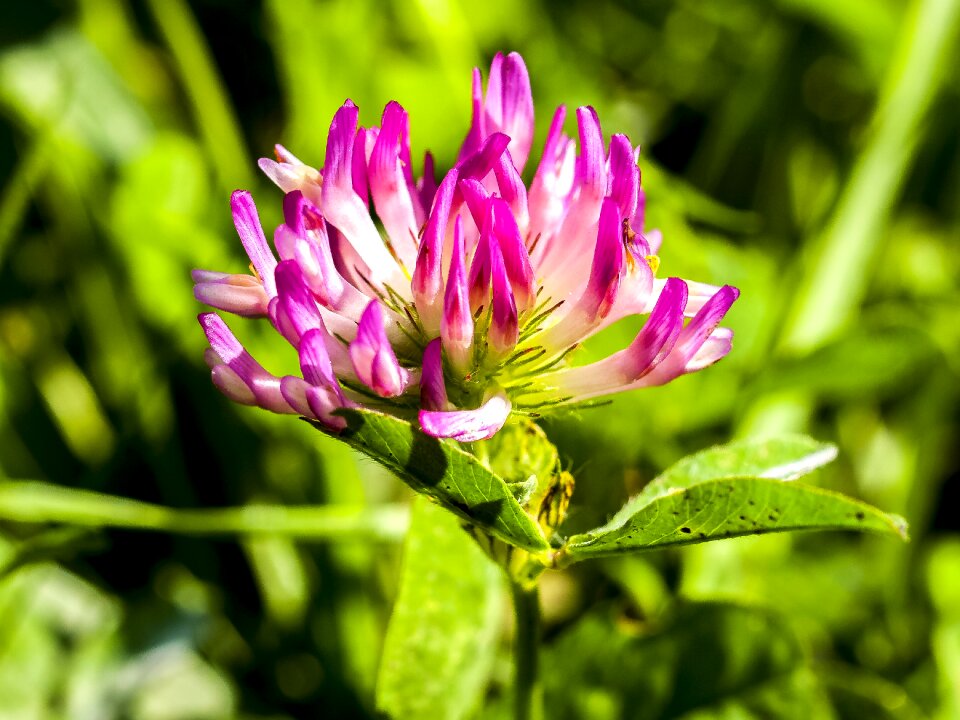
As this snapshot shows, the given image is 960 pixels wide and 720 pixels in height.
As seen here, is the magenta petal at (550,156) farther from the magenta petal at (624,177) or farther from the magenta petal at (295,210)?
the magenta petal at (295,210)

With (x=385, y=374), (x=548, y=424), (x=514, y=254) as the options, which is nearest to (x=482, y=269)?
(x=514, y=254)

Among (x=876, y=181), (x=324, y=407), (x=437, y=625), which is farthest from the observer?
(x=876, y=181)

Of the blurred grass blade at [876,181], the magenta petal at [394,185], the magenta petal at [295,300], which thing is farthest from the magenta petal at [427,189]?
the blurred grass blade at [876,181]

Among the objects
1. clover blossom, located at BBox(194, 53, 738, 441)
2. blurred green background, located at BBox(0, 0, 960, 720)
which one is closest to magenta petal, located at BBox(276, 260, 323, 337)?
clover blossom, located at BBox(194, 53, 738, 441)

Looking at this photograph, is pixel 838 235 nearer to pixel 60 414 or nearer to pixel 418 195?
pixel 418 195

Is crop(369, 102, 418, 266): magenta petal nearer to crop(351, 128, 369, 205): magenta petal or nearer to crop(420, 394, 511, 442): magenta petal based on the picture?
crop(351, 128, 369, 205): magenta petal

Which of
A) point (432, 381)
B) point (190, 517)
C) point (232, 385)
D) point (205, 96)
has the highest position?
point (432, 381)

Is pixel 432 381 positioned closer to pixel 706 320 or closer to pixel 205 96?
pixel 706 320
